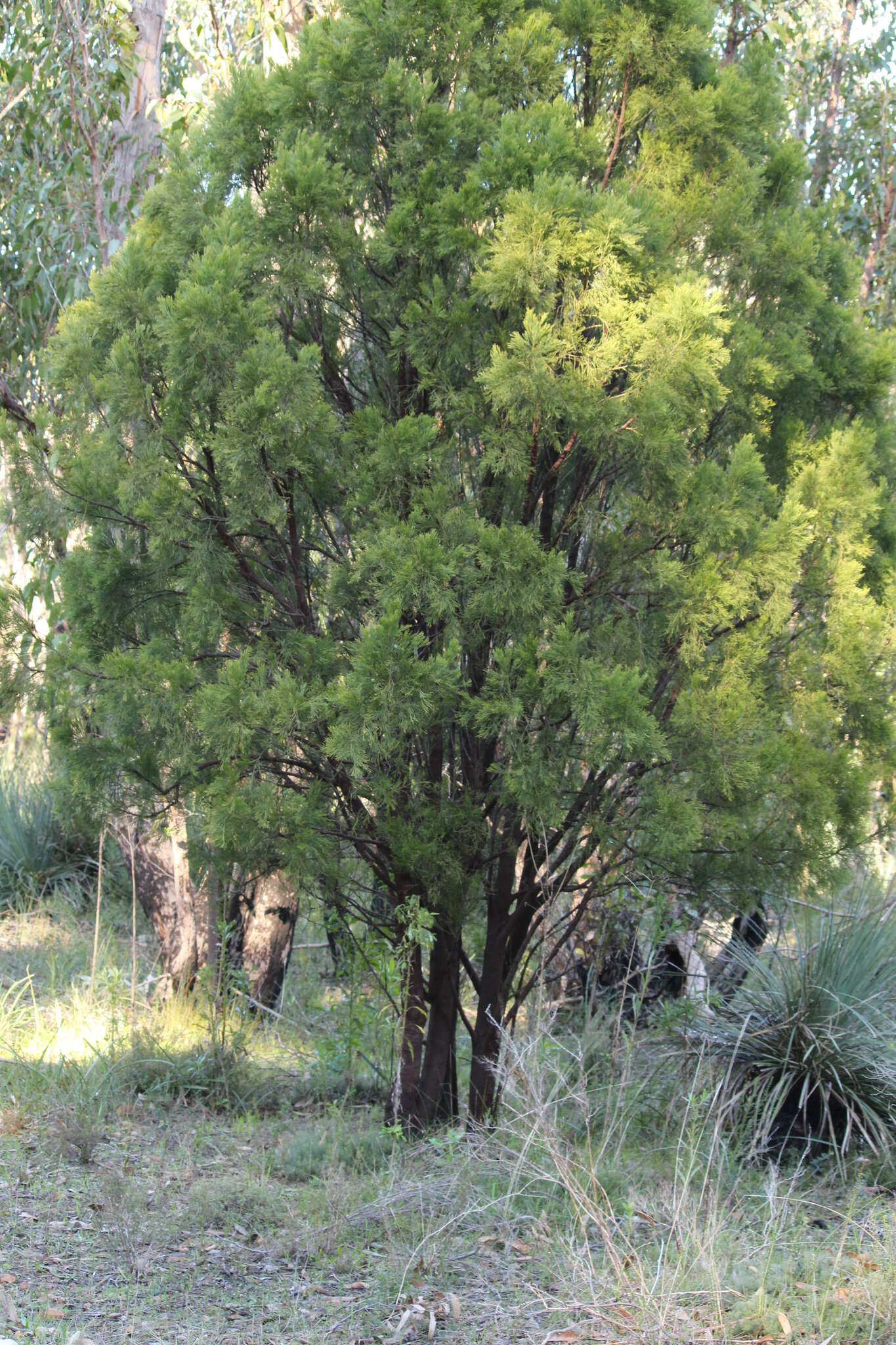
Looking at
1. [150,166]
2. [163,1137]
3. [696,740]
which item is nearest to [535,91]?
[696,740]

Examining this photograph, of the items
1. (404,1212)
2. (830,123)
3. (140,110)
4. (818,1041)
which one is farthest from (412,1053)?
(830,123)

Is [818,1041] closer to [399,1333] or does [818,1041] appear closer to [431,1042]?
[431,1042]

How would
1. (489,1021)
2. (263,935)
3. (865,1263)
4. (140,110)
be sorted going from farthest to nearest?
(140,110) → (263,935) → (489,1021) → (865,1263)

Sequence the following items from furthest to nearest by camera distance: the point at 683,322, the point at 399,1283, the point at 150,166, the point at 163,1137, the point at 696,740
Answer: the point at 150,166 < the point at 163,1137 < the point at 696,740 < the point at 683,322 < the point at 399,1283

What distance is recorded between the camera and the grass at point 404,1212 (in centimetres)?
343

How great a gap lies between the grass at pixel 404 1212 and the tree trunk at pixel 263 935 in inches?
48.5

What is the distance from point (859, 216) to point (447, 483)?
6.28 m

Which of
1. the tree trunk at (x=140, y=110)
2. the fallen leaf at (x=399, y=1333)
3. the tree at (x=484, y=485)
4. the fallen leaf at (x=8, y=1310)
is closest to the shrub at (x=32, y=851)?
the tree trunk at (x=140, y=110)

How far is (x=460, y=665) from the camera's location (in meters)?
4.71

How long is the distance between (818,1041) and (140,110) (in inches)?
282

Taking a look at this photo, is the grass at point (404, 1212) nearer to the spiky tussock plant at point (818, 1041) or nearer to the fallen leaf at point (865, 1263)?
the fallen leaf at point (865, 1263)

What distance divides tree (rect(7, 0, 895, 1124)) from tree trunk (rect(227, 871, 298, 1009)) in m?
2.37

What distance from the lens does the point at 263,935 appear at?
721cm

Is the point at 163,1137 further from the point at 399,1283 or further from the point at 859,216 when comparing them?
the point at 859,216
